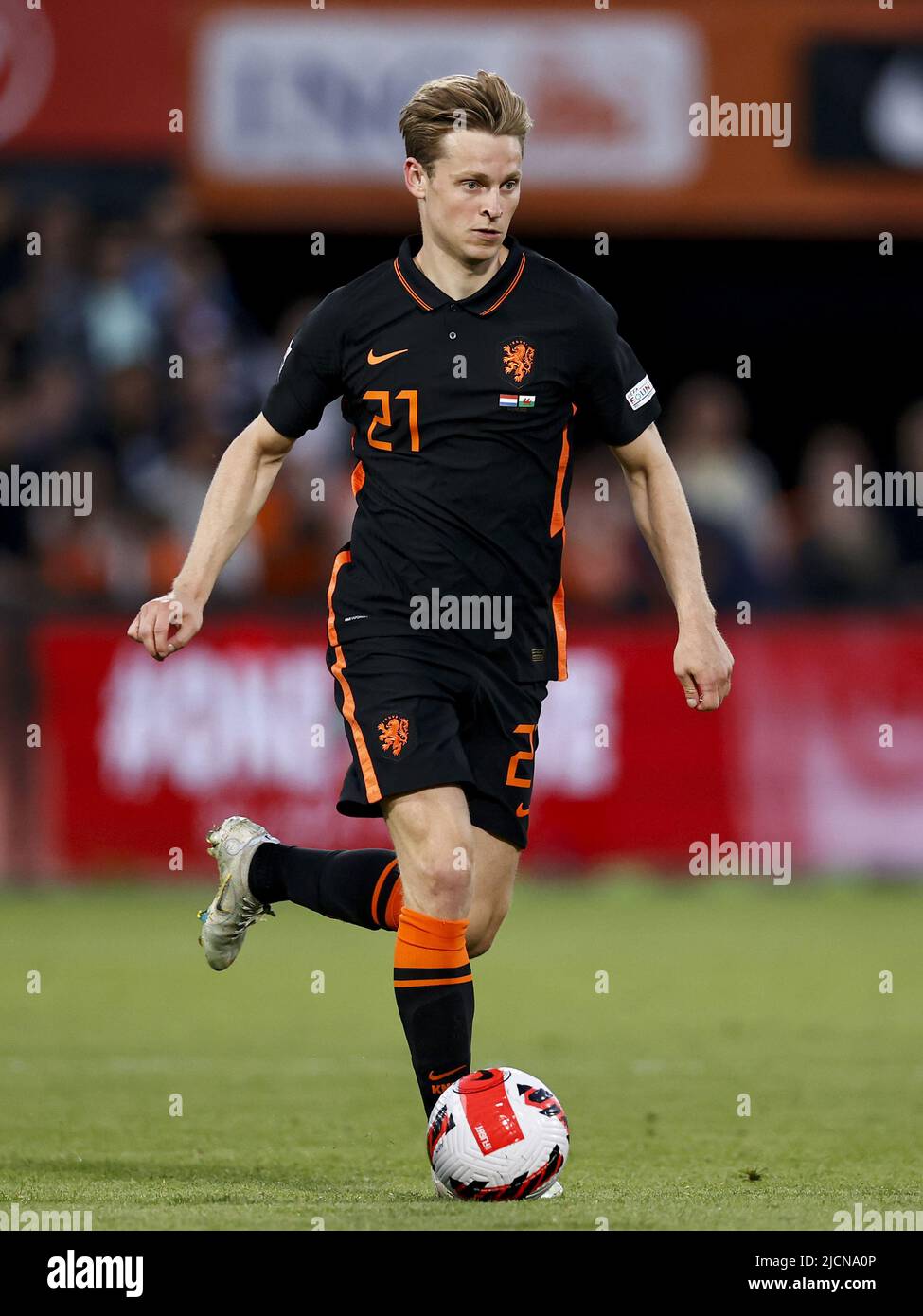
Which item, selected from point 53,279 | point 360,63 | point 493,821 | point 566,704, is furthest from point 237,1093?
point 360,63

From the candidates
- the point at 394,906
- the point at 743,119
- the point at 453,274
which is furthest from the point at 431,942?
the point at 743,119

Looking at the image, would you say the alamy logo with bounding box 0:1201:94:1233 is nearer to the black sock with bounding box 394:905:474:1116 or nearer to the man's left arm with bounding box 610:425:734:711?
Answer: the black sock with bounding box 394:905:474:1116

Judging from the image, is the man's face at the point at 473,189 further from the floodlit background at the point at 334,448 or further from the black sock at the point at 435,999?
the floodlit background at the point at 334,448

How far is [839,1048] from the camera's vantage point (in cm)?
878

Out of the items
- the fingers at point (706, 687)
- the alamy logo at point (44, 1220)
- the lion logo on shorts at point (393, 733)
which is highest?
the fingers at point (706, 687)

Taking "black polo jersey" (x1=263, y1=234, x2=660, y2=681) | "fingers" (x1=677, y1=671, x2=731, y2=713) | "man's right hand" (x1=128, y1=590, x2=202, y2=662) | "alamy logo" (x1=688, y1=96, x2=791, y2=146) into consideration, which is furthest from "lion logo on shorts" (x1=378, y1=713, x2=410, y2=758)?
"alamy logo" (x1=688, y1=96, x2=791, y2=146)

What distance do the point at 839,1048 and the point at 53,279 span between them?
335 inches

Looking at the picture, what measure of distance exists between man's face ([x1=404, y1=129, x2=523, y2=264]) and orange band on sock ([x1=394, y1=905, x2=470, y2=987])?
1.63m

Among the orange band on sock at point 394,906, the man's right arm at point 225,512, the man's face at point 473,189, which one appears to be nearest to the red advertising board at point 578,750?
the orange band on sock at point 394,906

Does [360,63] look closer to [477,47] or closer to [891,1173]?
[477,47]

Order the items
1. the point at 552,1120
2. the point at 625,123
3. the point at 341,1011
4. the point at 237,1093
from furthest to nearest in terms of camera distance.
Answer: the point at 625,123, the point at 341,1011, the point at 237,1093, the point at 552,1120

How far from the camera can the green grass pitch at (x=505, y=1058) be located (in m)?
5.71

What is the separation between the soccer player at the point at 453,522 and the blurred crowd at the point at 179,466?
783cm

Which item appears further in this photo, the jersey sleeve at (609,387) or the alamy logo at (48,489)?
the alamy logo at (48,489)
